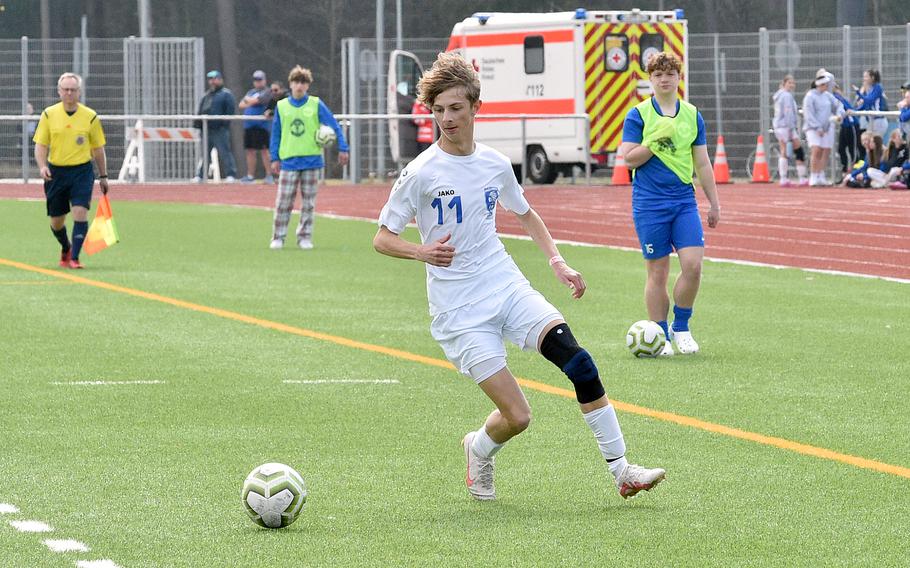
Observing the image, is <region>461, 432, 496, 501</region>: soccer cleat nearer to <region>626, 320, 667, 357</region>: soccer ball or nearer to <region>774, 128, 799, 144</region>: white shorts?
<region>626, 320, 667, 357</region>: soccer ball

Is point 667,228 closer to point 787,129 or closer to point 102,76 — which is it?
point 787,129

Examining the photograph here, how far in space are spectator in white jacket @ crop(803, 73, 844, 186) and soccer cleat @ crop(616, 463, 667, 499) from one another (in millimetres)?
24334

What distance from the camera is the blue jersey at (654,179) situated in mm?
11398

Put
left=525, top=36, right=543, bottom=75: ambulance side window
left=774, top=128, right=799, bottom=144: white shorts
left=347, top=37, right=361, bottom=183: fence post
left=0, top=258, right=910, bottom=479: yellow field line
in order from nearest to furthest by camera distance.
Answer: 1. left=0, top=258, right=910, bottom=479: yellow field line
2. left=774, top=128, right=799, bottom=144: white shorts
3. left=525, top=36, right=543, bottom=75: ambulance side window
4. left=347, top=37, right=361, bottom=183: fence post

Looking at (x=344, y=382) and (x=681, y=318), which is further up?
(x=681, y=318)

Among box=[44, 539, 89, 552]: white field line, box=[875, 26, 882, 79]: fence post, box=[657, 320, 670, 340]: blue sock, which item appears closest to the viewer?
box=[44, 539, 89, 552]: white field line

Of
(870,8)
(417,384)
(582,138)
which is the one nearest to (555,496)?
(417,384)

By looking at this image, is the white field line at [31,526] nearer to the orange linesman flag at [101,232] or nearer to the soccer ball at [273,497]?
the soccer ball at [273,497]

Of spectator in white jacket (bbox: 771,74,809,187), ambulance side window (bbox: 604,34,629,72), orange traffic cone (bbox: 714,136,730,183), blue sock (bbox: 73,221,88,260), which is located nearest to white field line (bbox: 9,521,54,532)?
blue sock (bbox: 73,221,88,260)

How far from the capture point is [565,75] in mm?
32469

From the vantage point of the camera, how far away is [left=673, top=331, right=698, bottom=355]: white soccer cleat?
11.6 m

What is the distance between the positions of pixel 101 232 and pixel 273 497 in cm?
1204

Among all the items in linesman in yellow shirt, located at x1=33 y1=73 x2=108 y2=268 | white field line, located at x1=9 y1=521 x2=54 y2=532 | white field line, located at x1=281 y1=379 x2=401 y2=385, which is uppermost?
linesman in yellow shirt, located at x1=33 y1=73 x2=108 y2=268

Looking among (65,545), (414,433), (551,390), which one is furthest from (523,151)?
Result: (65,545)
